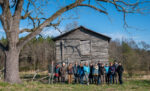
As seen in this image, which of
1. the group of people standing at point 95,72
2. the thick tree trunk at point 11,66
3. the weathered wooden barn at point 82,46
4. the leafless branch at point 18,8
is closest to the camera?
the thick tree trunk at point 11,66

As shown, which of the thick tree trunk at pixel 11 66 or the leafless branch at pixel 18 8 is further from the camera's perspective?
the leafless branch at pixel 18 8

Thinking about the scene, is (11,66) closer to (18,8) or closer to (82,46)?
(18,8)

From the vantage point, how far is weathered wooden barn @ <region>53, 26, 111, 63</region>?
18609mm

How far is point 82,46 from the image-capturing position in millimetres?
18797

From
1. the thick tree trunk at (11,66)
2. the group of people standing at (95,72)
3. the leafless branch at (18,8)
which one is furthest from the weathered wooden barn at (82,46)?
the thick tree trunk at (11,66)

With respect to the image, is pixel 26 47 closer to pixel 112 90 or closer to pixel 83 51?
pixel 83 51

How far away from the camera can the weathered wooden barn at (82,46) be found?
1861 cm

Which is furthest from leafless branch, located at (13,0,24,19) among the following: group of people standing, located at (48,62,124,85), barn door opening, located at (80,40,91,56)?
barn door opening, located at (80,40,91,56)

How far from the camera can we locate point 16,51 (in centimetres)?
1242

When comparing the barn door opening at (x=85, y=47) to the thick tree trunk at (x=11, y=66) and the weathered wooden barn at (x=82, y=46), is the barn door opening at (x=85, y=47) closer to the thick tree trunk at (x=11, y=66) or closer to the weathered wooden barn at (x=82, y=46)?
the weathered wooden barn at (x=82, y=46)

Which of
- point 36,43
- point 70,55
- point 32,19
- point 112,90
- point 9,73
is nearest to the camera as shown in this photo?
point 112,90

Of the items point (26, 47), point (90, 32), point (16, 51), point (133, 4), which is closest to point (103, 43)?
point (90, 32)

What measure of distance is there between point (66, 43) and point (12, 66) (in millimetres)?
7385

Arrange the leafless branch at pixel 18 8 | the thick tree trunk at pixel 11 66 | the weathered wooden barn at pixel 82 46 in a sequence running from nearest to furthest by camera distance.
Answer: the thick tree trunk at pixel 11 66
the leafless branch at pixel 18 8
the weathered wooden barn at pixel 82 46
